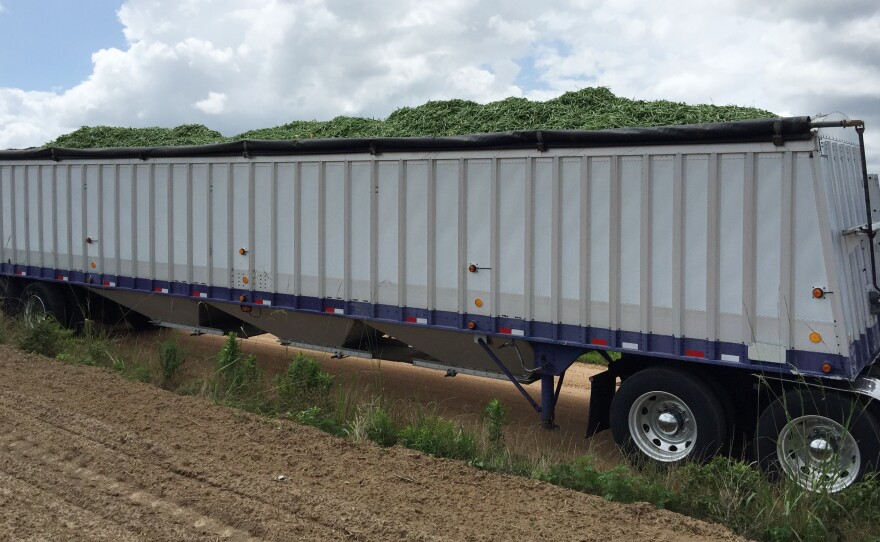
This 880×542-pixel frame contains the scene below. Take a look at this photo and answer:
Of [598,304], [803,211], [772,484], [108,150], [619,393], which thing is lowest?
[772,484]

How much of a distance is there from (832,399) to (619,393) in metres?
1.94

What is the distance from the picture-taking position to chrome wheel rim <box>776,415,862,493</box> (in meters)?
7.27

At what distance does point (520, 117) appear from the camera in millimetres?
10477

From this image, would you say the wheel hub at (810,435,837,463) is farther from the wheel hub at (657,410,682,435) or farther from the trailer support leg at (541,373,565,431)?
the trailer support leg at (541,373,565,431)

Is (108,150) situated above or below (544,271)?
above

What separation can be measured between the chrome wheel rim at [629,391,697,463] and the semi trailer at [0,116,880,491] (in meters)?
0.02

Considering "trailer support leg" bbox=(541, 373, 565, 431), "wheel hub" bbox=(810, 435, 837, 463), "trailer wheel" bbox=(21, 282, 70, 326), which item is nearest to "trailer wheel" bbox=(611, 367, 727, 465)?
"wheel hub" bbox=(810, 435, 837, 463)

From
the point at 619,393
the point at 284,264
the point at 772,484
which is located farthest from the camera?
the point at 284,264

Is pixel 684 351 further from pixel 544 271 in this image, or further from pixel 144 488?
pixel 144 488

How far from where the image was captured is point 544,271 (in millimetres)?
8945

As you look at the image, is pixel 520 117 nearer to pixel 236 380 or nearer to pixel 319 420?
pixel 319 420

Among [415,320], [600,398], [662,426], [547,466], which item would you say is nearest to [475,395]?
[415,320]

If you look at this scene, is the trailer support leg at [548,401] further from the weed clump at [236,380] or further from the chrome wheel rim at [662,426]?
the weed clump at [236,380]

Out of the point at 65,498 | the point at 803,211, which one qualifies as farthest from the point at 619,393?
the point at 65,498
